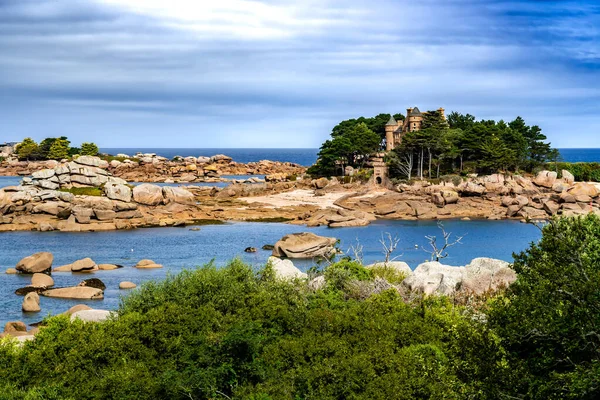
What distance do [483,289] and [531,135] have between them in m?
92.6

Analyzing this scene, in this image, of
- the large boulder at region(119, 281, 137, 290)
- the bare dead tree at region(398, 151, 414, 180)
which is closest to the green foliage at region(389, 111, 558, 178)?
the bare dead tree at region(398, 151, 414, 180)

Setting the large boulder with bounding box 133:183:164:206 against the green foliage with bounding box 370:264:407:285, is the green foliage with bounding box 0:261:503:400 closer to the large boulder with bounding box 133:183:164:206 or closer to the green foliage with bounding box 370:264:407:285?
the green foliage with bounding box 370:264:407:285

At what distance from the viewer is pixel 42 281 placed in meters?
50.4

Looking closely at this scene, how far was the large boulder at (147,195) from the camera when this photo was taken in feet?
299

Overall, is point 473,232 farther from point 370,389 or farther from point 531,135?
point 370,389

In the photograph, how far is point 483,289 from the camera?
35188 millimetres

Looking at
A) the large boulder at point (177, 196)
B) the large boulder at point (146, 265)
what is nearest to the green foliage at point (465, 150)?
the large boulder at point (177, 196)

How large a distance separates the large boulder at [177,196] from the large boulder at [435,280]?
6241cm

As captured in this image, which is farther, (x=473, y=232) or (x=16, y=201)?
(x=16, y=201)

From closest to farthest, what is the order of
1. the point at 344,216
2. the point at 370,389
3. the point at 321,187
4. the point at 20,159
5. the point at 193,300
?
1. the point at 370,389
2. the point at 193,300
3. the point at 344,216
4. the point at 321,187
5. the point at 20,159

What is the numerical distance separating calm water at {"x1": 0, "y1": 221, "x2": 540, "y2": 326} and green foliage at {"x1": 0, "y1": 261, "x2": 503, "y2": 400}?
20.6 meters

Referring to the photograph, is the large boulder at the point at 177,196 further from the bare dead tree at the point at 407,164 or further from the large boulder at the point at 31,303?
the large boulder at the point at 31,303

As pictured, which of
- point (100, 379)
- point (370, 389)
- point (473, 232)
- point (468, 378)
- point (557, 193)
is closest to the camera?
point (468, 378)

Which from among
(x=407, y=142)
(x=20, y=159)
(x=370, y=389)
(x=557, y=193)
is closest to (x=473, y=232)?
(x=557, y=193)
